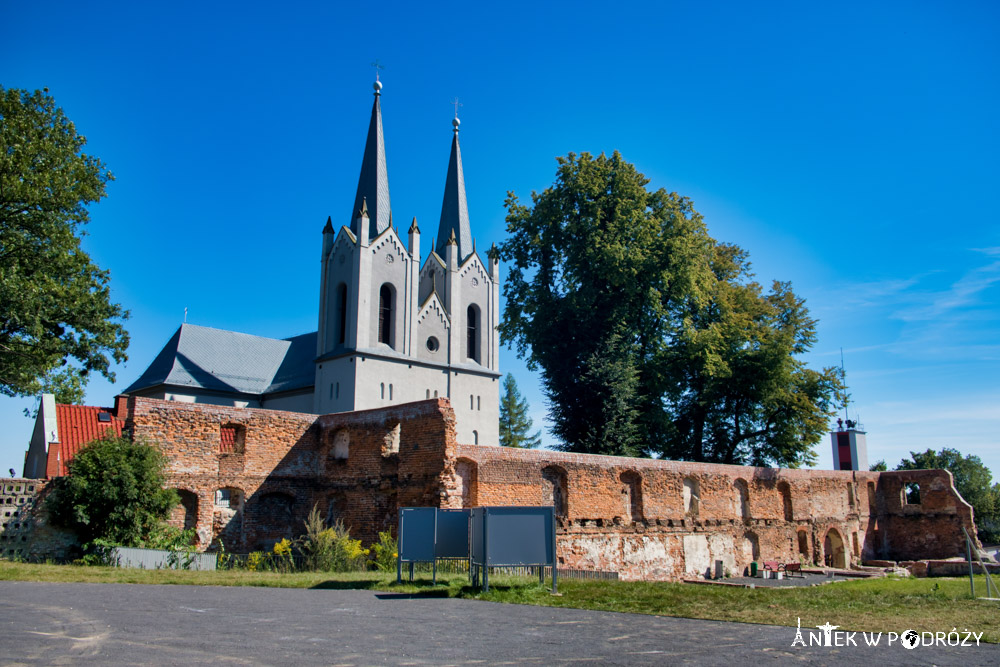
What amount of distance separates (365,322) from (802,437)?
2110cm

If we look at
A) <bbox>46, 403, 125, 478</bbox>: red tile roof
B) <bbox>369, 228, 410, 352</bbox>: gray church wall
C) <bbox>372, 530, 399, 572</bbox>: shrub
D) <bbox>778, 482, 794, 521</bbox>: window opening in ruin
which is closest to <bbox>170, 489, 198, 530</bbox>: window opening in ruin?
<bbox>372, 530, 399, 572</bbox>: shrub

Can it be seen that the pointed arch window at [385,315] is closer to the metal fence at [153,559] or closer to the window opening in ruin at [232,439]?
the window opening in ruin at [232,439]

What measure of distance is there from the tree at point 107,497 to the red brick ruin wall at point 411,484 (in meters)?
1.17

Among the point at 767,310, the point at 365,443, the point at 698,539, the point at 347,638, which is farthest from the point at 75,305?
the point at 767,310

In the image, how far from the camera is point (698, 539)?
82.2 ft

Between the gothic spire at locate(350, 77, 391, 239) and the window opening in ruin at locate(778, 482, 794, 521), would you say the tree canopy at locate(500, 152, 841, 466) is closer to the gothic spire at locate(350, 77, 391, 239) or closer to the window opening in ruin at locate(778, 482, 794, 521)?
the window opening in ruin at locate(778, 482, 794, 521)

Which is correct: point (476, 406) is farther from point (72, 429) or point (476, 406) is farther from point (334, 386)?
point (72, 429)

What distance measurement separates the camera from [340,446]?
69.1 ft

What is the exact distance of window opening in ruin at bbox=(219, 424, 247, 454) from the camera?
784 inches

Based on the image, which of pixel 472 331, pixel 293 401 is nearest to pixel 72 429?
pixel 293 401

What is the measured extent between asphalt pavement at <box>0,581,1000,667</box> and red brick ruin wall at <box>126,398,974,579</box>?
794 cm

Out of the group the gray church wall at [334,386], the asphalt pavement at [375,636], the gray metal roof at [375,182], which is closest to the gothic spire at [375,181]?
the gray metal roof at [375,182]

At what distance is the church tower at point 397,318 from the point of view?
→ 3894 cm

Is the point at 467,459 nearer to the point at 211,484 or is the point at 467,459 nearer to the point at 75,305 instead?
the point at 211,484
